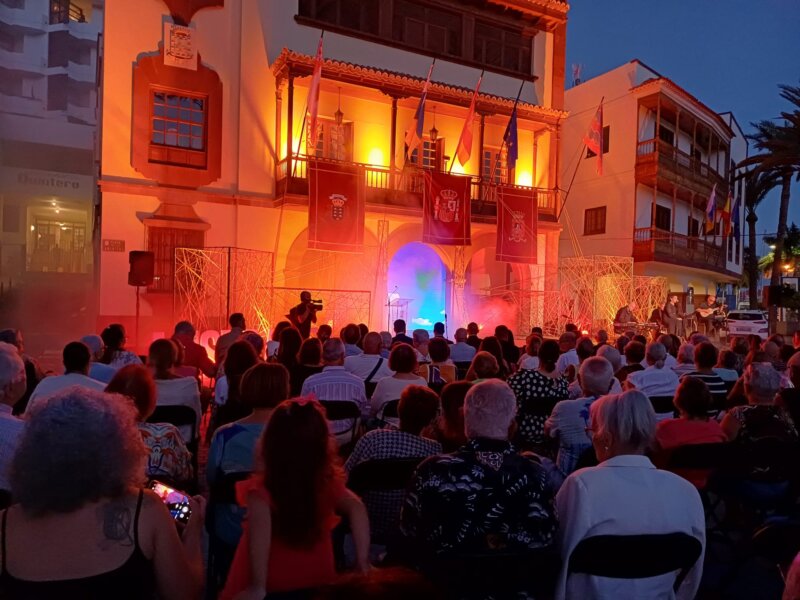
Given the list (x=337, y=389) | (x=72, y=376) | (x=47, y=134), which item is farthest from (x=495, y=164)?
(x=47, y=134)

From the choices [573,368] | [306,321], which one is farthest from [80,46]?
[573,368]

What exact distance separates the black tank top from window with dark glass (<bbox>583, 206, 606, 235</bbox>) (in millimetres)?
25052

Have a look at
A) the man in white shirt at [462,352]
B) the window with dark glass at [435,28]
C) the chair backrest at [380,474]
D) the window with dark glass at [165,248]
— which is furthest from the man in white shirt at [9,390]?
the window with dark glass at [435,28]

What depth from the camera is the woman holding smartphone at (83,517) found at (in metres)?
1.72

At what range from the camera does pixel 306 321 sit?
11.2 m

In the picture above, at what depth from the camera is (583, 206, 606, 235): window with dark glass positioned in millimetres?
24969

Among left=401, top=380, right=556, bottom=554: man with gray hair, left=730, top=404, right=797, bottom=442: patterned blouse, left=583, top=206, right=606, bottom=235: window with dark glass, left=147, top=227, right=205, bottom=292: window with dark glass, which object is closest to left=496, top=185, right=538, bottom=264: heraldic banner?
left=147, top=227, right=205, bottom=292: window with dark glass

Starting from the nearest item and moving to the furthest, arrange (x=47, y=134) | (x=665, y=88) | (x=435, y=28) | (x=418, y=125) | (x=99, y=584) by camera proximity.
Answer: (x=99, y=584) → (x=418, y=125) → (x=435, y=28) → (x=665, y=88) → (x=47, y=134)

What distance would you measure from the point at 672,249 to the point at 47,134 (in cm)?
2801

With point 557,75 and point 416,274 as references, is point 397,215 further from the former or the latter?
point 557,75

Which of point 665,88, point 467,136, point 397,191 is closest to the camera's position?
point 467,136

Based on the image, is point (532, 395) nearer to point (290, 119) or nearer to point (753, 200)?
point (290, 119)

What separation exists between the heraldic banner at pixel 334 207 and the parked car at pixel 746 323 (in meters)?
20.3

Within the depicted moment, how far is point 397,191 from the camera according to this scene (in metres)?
16.3
